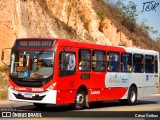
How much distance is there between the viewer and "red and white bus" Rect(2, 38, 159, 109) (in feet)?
58.4

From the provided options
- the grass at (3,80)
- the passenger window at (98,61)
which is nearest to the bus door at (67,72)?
the passenger window at (98,61)

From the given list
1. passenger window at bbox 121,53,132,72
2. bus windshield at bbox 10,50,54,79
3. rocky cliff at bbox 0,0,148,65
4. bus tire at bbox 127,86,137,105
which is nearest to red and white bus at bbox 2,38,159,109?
bus windshield at bbox 10,50,54,79

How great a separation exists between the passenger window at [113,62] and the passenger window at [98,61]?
0.42 metres

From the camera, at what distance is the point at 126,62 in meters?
22.7

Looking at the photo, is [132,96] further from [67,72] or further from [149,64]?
[67,72]

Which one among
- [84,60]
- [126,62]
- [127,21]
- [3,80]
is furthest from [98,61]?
[127,21]

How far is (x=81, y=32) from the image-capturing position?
4484 cm

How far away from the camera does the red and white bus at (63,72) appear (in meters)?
17.8

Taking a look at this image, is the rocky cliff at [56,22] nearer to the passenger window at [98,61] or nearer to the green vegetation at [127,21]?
the green vegetation at [127,21]

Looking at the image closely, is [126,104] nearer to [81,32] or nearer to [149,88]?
[149,88]

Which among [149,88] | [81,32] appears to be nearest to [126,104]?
[149,88]

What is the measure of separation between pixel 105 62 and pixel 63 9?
24823 mm

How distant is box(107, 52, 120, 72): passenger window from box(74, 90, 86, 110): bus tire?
2404 millimetres

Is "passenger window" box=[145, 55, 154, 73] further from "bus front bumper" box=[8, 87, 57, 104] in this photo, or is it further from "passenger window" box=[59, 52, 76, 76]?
"bus front bumper" box=[8, 87, 57, 104]
